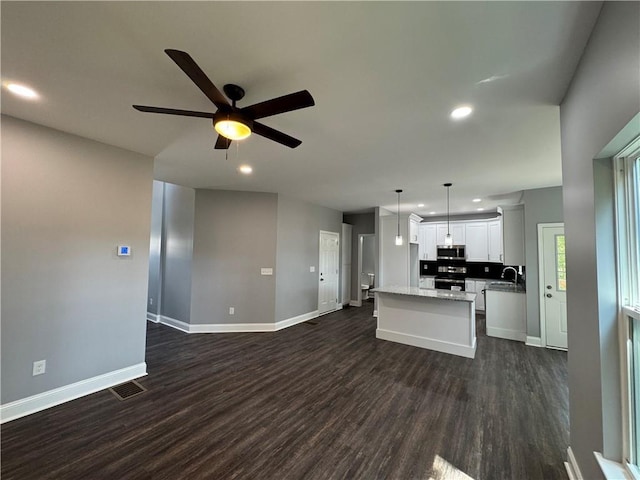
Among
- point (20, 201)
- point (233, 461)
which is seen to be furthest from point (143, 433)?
point (20, 201)

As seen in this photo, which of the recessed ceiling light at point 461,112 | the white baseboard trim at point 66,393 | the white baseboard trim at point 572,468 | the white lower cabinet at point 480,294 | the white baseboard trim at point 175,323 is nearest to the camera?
the white baseboard trim at point 572,468

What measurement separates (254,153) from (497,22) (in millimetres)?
2560

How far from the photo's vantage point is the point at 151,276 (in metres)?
5.75

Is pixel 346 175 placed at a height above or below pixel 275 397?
above

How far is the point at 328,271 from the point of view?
22.2ft

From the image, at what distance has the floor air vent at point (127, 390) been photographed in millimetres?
2775

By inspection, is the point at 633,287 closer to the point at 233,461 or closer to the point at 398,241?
the point at 233,461

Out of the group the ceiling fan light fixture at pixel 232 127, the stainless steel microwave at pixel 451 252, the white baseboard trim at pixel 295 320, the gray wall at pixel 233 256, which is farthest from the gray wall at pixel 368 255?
the ceiling fan light fixture at pixel 232 127

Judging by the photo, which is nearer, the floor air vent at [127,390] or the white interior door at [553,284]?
the floor air vent at [127,390]

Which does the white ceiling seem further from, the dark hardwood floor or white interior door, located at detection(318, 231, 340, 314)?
white interior door, located at detection(318, 231, 340, 314)

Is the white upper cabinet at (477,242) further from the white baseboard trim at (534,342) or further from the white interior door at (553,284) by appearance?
the white baseboard trim at (534,342)

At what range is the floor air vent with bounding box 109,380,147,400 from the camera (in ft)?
9.11

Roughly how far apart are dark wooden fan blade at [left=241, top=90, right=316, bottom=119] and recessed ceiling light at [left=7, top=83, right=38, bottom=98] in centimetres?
179

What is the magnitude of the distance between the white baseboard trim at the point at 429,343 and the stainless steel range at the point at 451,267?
3.56 m
